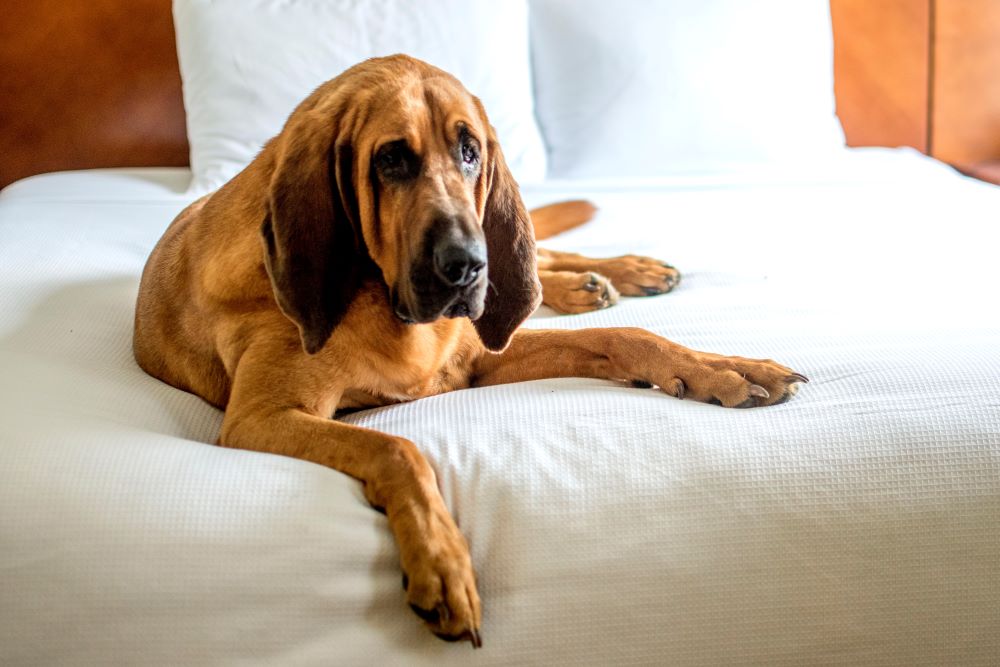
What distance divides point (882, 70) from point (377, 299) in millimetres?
3594

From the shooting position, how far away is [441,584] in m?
1.36

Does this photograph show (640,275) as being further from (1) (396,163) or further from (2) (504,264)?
(1) (396,163)

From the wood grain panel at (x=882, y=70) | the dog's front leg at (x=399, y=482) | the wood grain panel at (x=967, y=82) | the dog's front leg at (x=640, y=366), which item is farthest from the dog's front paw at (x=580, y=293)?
the wood grain panel at (x=967, y=82)

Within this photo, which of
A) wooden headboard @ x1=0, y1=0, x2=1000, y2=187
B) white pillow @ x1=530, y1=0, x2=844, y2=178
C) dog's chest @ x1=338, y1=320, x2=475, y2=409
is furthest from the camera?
wooden headboard @ x1=0, y1=0, x2=1000, y2=187

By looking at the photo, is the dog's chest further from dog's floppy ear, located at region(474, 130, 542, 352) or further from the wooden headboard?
the wooden headboard

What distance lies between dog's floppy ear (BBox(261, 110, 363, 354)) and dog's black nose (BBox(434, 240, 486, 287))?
0.78 feet

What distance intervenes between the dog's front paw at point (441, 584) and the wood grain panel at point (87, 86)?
3.21 metres

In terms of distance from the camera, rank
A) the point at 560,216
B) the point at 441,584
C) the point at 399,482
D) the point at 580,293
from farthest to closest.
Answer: the point at 560,216 → the point at 580,293 → the point at 399,482 → the point at 441,584

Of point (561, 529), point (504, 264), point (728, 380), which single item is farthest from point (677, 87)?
point (561, 529)

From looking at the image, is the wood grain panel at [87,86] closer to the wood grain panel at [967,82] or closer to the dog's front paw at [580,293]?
the dog's front paw at [580,293]

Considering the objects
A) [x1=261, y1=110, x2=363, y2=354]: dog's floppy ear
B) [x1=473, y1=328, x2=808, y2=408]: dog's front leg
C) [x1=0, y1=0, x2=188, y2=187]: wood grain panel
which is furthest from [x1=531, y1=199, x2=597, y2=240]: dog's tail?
[x1=0, y1=0, x2=188, y2=187]: wood grain panel

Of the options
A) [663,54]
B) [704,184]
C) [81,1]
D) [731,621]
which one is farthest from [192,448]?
[81,1]

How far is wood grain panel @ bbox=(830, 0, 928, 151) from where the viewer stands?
4520mm

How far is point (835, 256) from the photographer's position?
2.68 m
